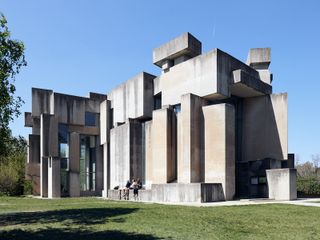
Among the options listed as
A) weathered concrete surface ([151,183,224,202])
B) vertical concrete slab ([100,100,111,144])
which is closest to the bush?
weathered concrete surface ([151,183,224,202])

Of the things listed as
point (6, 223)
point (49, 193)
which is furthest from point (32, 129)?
point (6, 223)

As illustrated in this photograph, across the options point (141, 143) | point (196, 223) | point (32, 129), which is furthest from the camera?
point (32, 129)

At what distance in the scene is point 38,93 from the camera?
42.0 meters

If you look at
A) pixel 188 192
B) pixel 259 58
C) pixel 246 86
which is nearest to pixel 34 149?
pixel 188 192

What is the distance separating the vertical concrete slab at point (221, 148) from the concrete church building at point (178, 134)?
69 millimetres

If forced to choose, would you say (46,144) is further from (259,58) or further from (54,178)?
(259,58)

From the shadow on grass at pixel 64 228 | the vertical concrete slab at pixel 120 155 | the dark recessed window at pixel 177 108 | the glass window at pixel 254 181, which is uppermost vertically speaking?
the dark recessed window at pixel 177 108

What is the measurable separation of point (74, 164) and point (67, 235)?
30.6 m

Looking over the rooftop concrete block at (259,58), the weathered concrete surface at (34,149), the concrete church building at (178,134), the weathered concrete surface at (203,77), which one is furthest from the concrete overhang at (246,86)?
the weathered concrete surface at (34,149)

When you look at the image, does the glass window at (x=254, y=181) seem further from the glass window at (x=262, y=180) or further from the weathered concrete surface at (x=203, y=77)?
the weathered concrete surface at (x=203, y=77)

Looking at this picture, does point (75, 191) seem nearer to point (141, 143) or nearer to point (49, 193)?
point (49, 193)

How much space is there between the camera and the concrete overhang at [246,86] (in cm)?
2978

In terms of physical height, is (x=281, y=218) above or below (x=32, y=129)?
below

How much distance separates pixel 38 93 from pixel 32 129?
517 cm
